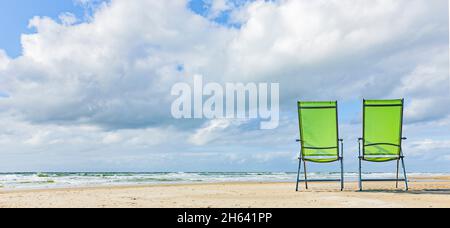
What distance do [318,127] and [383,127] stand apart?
1348mm

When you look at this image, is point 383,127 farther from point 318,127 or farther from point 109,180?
point 109,180

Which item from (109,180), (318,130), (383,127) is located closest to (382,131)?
(383,127)

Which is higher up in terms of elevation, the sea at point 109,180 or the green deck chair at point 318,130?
the green deck chair at point 318,130

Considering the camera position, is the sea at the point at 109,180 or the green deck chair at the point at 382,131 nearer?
the green deck chair at the point at 382,131

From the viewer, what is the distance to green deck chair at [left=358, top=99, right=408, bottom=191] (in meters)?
9.52

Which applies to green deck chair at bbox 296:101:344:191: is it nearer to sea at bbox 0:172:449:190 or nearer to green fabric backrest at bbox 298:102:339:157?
green fabric backrest at bbox 298:102:339:157

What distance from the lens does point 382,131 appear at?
9.64 meters

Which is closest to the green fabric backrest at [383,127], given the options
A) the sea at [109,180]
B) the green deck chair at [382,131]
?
the green deck chair at [382,131]

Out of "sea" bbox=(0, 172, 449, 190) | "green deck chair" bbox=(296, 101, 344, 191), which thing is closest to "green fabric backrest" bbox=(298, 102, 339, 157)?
"green deck chair" bbox=(296, 101, 344, 191)

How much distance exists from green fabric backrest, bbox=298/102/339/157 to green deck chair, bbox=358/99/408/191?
0.63 meters

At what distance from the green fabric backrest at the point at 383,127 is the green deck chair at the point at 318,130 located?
638mm

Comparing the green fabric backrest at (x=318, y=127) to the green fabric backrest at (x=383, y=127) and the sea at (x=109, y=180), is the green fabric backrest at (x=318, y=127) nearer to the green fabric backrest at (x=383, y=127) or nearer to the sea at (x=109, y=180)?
the green fabric backrest at (x=383, y=127)

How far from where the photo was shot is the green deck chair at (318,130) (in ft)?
32.1
